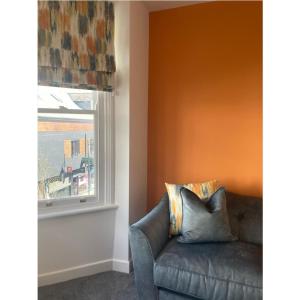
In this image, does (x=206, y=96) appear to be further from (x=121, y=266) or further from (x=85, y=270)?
(x=85, y=270)

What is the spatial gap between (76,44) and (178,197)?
1.51 m

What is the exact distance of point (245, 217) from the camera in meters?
2.34

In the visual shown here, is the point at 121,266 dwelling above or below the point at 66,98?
below

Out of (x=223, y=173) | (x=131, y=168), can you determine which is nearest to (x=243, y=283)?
(x=223, y=173)

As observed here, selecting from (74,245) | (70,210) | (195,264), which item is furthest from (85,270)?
(195,264)

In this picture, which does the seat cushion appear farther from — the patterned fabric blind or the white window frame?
the patterned fabric blind

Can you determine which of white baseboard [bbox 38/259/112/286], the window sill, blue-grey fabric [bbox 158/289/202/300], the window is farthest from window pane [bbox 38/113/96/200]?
blue-grey fabric [bbox 158/289/202/300]

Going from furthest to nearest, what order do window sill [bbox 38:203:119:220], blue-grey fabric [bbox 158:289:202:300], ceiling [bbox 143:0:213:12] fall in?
1. ceiling [bbox 143:0:213:12]
2. window sill [bbox 38:203:119:220]
3. blue-grey fabric [bbox 158:289:202:300]

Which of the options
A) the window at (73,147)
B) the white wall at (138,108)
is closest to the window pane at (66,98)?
the window at (73,147)

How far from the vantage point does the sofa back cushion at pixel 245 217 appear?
7.39 ft

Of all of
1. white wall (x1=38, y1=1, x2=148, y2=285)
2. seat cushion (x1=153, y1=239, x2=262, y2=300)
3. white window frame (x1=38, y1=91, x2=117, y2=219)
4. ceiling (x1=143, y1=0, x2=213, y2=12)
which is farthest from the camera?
ceiling (x1=143, y1=0, x2=213, y2=12)

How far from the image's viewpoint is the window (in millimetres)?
2473
